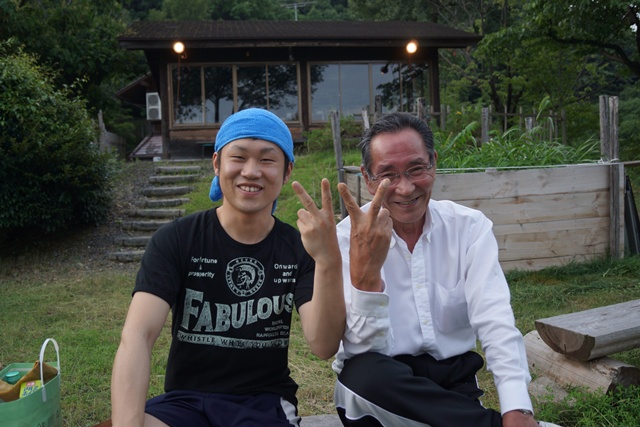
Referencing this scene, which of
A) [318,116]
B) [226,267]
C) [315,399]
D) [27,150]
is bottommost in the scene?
[315,399]

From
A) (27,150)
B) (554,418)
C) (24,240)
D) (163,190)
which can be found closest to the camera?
(554,418)

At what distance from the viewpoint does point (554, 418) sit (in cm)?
294

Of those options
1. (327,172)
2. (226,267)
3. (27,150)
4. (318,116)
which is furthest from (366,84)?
(226,267)

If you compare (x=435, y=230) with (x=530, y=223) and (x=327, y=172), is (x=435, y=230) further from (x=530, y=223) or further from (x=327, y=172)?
(x=327, y=172)

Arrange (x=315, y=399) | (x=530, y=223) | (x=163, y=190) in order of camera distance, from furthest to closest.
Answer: (x=163, y=190), (x=530, y=223), (x=315, y=399)

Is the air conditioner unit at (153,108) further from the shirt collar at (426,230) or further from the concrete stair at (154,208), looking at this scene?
the shirt collar at (426,230)

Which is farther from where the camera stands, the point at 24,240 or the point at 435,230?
the point at 24,240

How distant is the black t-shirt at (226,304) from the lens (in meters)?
2.06

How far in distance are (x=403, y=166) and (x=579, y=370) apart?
5.93ft

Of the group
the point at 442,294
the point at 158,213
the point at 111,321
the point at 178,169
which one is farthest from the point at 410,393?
the point at 178,169

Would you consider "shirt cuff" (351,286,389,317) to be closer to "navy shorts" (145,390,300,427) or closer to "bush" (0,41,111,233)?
"navy shorts" (145,390,300,427)

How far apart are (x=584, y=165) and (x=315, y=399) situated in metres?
4.16

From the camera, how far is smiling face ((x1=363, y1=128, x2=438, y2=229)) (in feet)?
7.07

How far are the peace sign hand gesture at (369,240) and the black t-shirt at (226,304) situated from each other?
0.86 feet
